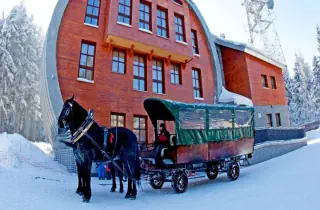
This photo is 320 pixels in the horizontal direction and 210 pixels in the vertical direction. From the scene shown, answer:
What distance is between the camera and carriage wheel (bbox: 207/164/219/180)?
848 centimetres

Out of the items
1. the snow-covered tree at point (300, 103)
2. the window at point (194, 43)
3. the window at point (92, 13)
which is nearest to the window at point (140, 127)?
the window at point (92, 13)

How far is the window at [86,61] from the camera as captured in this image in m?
11.9

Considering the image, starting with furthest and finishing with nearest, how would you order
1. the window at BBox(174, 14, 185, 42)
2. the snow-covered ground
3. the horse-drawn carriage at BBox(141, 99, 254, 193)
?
the window at BBox(174, 14, 185, 42), the horse-drawn carriage at BBox(141, 99, 254, 193), the snow-covered ground

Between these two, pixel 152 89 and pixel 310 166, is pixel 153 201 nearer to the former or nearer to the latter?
pixel 310 166

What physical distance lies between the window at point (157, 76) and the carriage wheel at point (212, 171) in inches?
264

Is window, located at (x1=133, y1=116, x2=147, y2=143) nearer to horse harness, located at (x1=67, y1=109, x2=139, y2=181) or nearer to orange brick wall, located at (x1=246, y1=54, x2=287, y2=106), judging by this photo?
horse harness, located at (x1=67, y1=109, x2=139, y2=181)

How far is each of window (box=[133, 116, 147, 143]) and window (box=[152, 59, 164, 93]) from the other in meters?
2.17

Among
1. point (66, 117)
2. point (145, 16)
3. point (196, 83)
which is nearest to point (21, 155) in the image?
point (66, 117)

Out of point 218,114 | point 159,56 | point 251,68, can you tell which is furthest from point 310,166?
point 251,68

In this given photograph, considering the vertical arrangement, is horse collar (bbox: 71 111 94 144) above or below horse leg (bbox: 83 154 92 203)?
above

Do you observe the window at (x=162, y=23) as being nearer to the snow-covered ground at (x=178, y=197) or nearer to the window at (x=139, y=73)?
the window at (x=139, y=73)

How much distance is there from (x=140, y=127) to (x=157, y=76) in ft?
12.4

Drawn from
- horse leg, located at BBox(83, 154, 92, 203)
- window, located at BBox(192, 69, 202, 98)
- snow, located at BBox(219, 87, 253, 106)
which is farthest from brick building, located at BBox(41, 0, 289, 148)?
horse leg, located at BBox(83, 154, 92, 203)

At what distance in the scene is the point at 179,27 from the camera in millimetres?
16625
